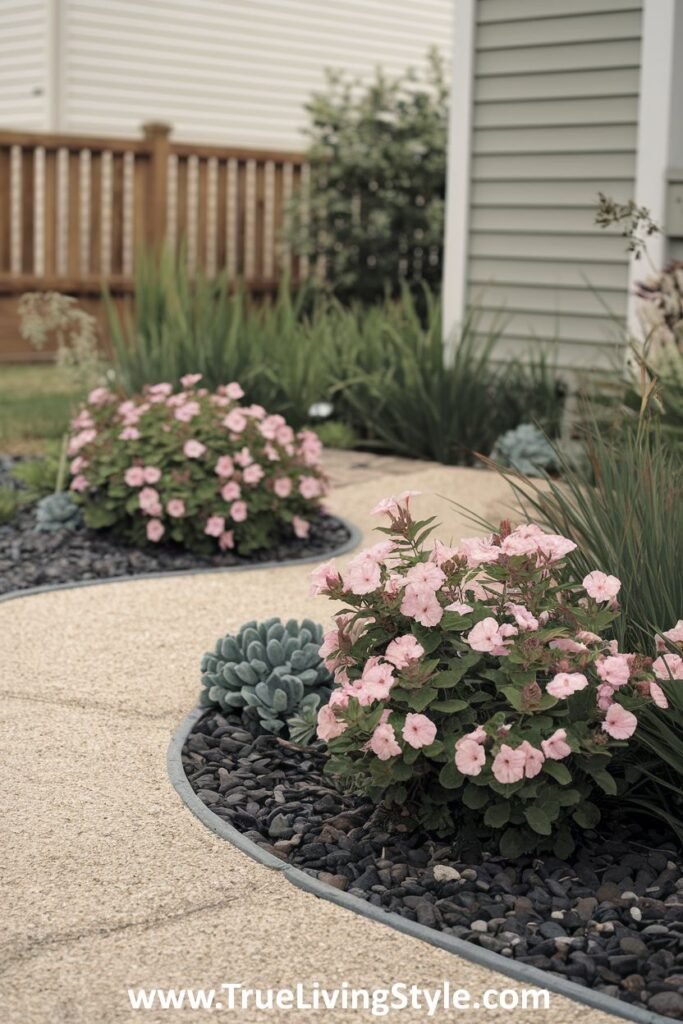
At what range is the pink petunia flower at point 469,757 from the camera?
2.64 meters

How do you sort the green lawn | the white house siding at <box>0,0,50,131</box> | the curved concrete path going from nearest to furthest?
the curved concrete path → the green lawn → the white house siding at <box>0,0,50,131</box>

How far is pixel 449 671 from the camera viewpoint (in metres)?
2.84

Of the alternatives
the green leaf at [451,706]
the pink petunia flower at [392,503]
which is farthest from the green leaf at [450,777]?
the pink petunia flower at [392,503]

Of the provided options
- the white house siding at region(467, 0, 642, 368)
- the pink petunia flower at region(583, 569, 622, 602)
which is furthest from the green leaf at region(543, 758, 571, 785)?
the white house siding at region(467, 0, 642, 368)

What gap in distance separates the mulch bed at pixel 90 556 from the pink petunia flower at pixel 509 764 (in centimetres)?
269

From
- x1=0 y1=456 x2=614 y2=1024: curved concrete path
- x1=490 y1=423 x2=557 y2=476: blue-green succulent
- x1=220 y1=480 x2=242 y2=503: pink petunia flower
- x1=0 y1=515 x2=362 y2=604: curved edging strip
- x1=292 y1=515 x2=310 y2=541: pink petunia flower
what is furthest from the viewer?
x1=490 y1=423 x2=557 y2=476: blue-green succulent

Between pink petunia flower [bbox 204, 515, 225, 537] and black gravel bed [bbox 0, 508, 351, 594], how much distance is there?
15cm

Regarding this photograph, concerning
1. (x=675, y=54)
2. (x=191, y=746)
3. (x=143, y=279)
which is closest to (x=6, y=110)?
(x=143, y=279)

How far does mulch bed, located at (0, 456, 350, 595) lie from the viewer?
16.9 feet

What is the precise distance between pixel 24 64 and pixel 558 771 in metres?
13.2

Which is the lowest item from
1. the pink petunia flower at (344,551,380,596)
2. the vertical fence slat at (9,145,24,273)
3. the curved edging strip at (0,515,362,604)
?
the curved edging strip at (0,515,362,604)

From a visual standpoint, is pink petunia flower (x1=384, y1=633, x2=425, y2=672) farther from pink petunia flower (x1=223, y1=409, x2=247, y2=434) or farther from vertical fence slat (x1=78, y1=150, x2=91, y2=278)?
vertical fence slat (x1=78, y1=150, x2=91, y2=278)

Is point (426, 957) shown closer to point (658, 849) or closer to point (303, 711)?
point (658, 849)

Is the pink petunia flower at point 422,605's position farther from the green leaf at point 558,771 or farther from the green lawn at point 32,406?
the green lawn at point 32,406
